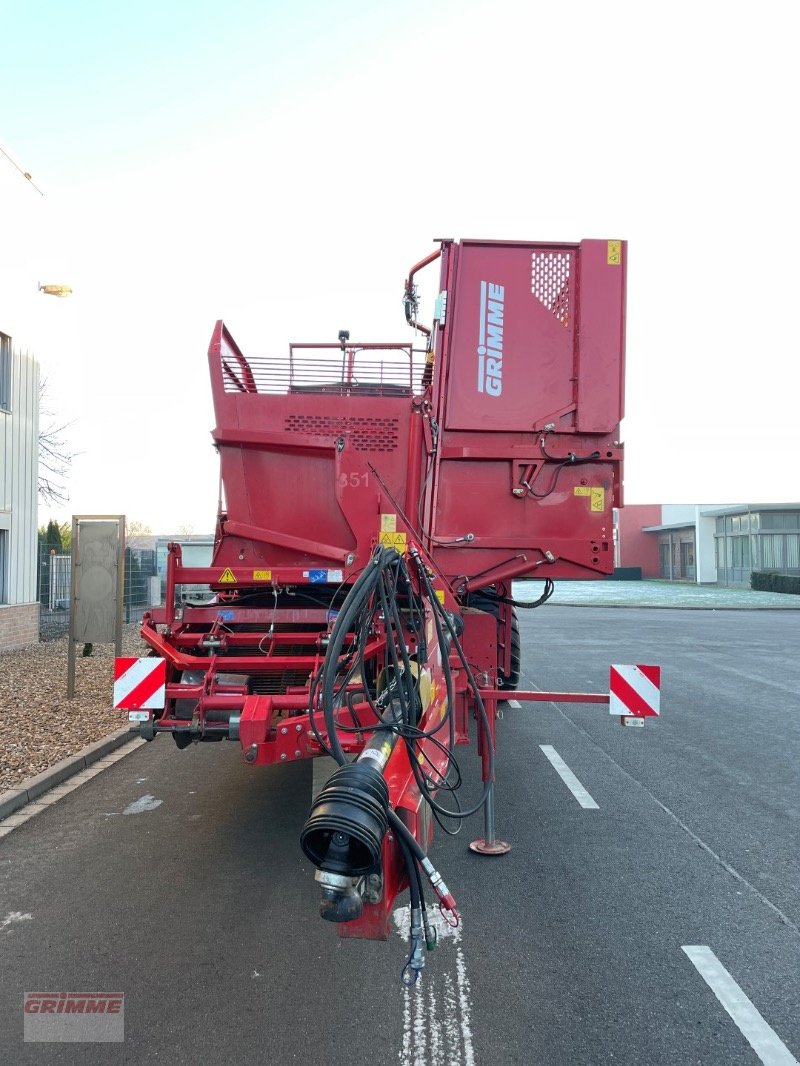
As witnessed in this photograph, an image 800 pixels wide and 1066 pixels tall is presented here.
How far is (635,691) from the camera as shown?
5.25 meters

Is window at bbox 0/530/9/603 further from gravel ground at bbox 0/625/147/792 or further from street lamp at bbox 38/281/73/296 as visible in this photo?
street lamp at bbox 38/281/73/296

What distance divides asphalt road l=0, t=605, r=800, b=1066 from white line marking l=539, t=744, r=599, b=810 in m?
0.08

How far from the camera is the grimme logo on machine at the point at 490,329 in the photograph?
18.7 ft

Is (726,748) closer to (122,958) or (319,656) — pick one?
(319,656)

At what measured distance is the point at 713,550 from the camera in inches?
1897

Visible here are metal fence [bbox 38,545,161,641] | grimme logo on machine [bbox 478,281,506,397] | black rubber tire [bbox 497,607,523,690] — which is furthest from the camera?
metal fence [bbox 38,545,161,641]

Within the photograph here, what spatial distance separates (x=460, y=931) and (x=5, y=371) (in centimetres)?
1298

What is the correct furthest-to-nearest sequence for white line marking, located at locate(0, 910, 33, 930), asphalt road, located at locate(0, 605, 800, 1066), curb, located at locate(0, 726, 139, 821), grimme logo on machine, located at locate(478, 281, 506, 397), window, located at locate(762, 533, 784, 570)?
window, located at locate(762, 533, 784, 570) < grimme logo on machine, located at locate(478, 281, 506, 397) < curb, located at locate(0, 726, 139, 821) < white line marking, located at locate(0, 910, 33, 930) < asphalt road, located at locate(0, 605, 800, 1066)

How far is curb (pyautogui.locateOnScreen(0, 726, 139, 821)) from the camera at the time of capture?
5445 millimetres

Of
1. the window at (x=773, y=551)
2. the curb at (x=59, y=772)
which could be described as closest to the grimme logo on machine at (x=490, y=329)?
the curb at (x=59, y=772)

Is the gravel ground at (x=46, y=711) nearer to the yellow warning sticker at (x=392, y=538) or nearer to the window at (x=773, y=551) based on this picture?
the yellow warning sticker at (x=392, y=538)

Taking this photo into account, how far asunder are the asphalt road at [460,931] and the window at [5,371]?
8.92 meters

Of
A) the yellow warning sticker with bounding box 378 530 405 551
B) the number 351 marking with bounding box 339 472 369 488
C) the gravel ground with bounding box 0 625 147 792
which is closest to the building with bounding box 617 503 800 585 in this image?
the gravel ground with bounding box 0 625 147 792

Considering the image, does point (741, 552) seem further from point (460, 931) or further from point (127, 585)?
point (460, 931)
